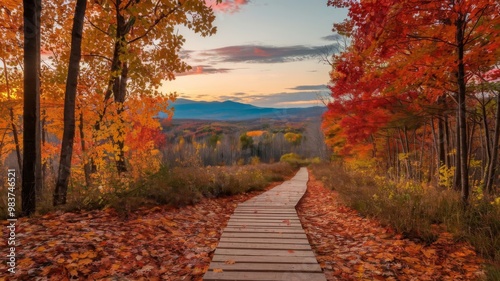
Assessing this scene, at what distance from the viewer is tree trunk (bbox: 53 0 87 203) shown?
17.5 feet

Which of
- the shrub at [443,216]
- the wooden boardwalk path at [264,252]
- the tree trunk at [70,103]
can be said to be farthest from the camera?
the tree trunk at [70,103]

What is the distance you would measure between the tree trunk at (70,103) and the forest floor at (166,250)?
722 millimetres

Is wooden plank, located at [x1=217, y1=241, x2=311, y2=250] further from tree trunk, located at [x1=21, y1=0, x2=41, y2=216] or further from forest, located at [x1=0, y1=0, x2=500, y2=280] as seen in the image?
tree trunk, located at [x1=21, y1=0, x2=41, y2=216]

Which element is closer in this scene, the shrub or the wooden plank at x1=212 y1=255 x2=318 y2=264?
the wooden plank at x1=212 y1=255 x2=318 y2=264

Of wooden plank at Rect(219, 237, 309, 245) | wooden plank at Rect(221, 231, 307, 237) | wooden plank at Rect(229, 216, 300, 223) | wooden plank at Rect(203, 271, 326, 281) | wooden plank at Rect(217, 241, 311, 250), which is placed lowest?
wooden plank at Rect(229, 216, 300, 223)

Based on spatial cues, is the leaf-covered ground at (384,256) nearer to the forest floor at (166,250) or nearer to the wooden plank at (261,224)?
the forest floor at (166,250)

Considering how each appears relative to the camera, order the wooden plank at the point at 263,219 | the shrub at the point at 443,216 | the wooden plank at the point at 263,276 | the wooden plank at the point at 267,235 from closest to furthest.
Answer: the wooden plank at the point at 263,276, the shrub at the point at 443,216, the wooden plank at the point at 267,235, the wooden plank at the point at 263,219

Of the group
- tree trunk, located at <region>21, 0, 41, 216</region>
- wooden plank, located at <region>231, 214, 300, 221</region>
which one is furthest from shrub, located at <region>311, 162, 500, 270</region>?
tree trunk, located at <region>21, 0, 41, 216</region>

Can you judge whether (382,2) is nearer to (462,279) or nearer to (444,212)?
(444,212)

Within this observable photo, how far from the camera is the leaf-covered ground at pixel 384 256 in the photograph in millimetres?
3664

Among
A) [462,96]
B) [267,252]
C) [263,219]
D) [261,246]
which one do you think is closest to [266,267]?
[267,252]

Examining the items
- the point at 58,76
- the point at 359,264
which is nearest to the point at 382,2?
the point at 359,264

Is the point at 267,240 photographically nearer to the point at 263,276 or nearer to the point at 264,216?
the point at 263,276

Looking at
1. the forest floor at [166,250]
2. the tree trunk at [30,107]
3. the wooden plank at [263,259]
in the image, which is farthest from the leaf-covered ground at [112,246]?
the tree trunk at [30,107]
